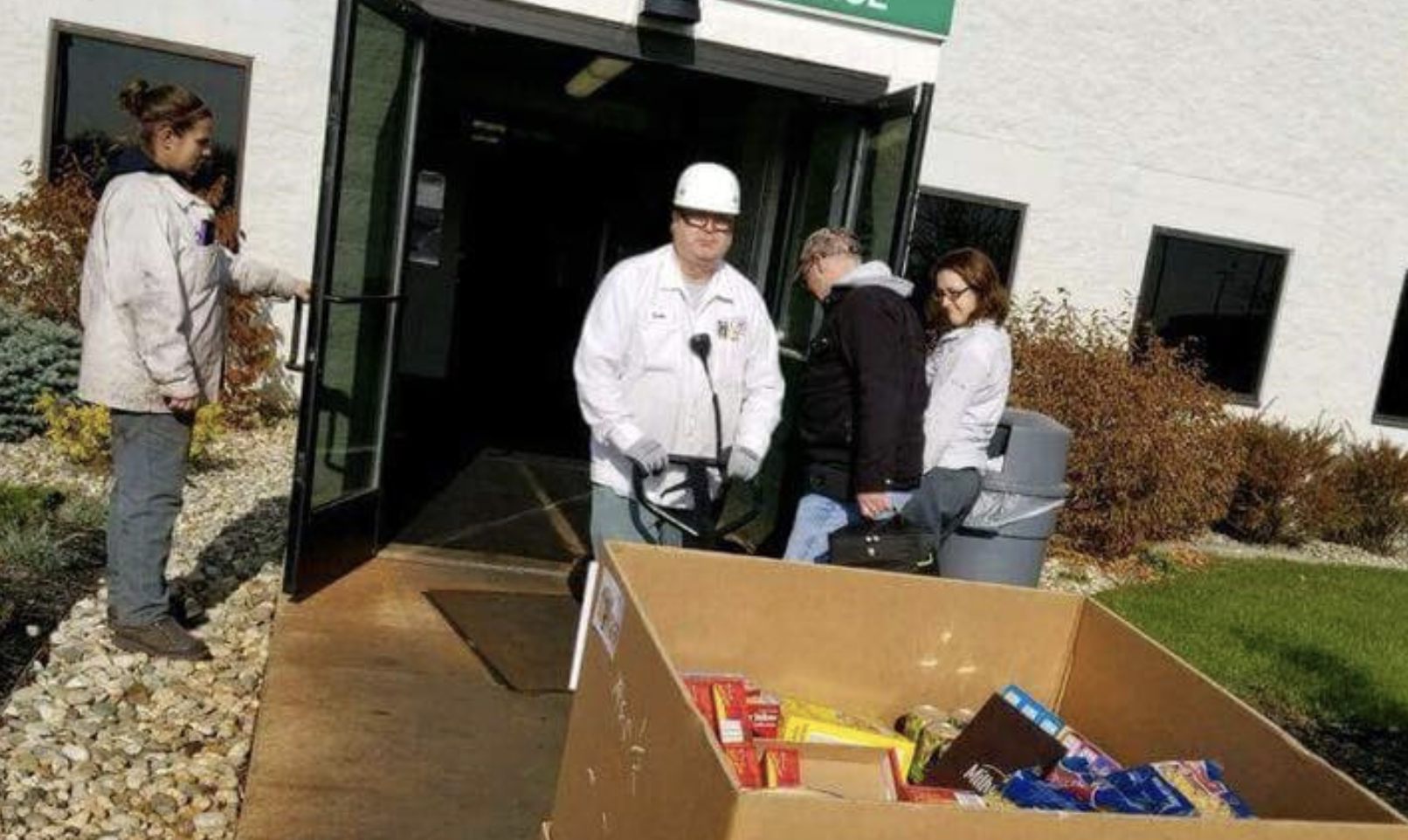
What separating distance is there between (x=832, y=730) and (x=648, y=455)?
178cm

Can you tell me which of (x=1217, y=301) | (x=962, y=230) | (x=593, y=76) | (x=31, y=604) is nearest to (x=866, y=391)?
(x=31, y=604)

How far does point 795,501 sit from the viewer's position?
640 centimetres

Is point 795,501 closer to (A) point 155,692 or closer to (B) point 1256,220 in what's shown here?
(A) point 155,692

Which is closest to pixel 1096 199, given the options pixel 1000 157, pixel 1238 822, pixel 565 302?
pixel 1000 157

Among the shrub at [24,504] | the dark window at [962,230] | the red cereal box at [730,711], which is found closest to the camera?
the red cereal box at [730,711]

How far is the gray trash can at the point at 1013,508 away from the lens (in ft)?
17.7

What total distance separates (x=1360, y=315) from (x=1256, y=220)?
143 cm

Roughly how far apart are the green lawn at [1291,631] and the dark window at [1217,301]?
7.85 feet

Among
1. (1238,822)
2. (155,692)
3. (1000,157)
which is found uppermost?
(1000,157)

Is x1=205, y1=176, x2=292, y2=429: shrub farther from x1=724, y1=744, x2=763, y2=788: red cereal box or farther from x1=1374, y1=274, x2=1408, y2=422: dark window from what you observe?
x1=1374, y1=274, x2=1408, y2=422: dark window

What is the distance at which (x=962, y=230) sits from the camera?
10242 mm

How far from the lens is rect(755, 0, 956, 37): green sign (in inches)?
247

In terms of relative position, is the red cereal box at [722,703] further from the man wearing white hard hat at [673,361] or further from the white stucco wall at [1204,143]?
the white stucco wall at [1204,143]

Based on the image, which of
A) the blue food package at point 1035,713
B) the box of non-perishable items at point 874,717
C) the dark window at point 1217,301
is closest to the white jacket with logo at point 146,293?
the box of non-perishable items at point 874,717
